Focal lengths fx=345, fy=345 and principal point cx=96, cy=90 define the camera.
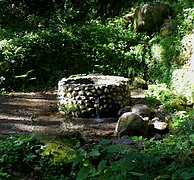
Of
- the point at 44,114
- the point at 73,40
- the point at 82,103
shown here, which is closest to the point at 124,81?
the point at 82,103

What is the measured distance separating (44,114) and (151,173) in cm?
630

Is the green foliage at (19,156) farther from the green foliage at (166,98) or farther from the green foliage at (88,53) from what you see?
the green foliage at (88,53)

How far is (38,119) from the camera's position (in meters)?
8.08

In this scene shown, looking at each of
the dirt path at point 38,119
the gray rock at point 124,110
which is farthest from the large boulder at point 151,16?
the gray rock at point 124,110

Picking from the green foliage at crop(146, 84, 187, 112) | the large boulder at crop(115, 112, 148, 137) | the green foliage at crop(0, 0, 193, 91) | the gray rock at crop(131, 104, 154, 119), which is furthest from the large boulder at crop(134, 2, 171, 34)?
the large boulder at crop(115, 112, 148, 137)

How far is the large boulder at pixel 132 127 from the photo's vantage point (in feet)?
21.8

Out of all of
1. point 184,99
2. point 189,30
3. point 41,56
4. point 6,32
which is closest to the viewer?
point 184,99

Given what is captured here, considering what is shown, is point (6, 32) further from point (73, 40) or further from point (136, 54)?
point (136, 54)

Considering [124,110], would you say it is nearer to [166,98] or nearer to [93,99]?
[93,99]

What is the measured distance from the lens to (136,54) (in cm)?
1196

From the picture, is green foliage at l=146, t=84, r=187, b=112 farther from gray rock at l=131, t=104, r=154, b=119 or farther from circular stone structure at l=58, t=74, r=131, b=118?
circular stone structure at l=58, t=74, r=131, b=118

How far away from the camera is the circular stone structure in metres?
8.29

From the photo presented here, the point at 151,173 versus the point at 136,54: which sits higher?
the point at 136,54

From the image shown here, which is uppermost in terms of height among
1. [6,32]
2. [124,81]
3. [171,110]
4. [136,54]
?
[6,32]
